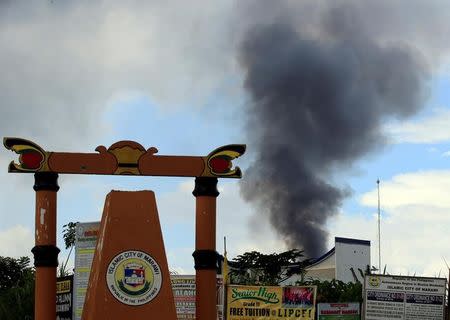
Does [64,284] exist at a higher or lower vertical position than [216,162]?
lower

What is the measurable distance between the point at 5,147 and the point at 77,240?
2.17 meters

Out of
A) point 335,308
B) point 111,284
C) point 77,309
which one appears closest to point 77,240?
point 77,309

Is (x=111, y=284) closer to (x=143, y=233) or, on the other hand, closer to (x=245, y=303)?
Answer: (x=143, y=233)

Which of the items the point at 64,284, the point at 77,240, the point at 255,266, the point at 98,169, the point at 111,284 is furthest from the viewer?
the point at 255,266

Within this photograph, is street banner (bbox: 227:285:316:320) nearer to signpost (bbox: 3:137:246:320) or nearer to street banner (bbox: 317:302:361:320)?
street banner (bbox: 317:302:361:320)

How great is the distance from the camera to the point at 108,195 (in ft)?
43.1

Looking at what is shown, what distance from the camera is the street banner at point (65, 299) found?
15.9 meters

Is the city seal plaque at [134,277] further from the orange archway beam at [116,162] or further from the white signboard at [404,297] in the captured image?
the white signboard at [404,297]

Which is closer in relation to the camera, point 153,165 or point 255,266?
point 153,165

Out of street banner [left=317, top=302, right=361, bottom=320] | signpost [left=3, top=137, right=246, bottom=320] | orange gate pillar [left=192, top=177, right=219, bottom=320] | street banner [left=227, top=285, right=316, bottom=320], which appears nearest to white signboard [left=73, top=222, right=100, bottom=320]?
signpost [left=3, top=137, right=246, bottom=320]

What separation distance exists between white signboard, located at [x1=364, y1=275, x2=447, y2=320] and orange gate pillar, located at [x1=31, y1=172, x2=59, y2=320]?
8.43 m

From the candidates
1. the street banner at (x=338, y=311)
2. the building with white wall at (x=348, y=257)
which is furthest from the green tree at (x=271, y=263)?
the street banner at (x=338, y=311)

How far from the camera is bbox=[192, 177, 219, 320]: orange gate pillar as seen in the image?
13.9 meters

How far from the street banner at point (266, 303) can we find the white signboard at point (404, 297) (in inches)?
54.7
